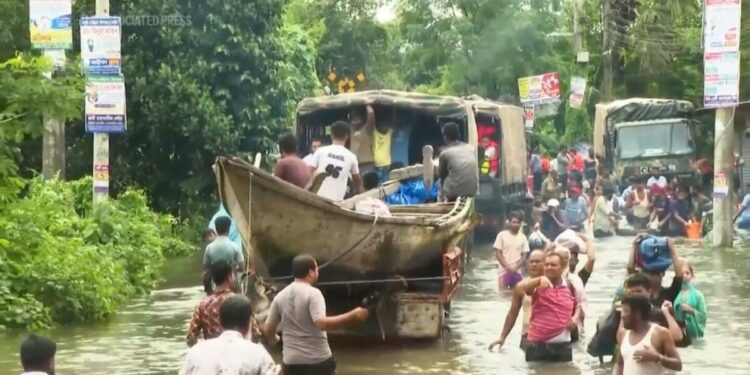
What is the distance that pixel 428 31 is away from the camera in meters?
54.0

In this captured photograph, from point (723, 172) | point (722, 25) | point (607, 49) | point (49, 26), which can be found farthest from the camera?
point (607, 49)

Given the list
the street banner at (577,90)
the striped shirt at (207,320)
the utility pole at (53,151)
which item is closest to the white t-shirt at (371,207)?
the striped shirt at (207,320)

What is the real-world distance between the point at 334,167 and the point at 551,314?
3283 millimetres

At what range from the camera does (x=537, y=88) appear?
50938mm

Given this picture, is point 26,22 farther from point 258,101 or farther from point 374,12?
point 374,12

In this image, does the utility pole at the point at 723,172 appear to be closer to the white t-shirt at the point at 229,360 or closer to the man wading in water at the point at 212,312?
the man wading in water at the point at 212,312

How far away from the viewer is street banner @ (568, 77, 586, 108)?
53281 millimetres

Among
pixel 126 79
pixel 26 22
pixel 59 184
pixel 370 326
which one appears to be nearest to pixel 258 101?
pixel 126 79

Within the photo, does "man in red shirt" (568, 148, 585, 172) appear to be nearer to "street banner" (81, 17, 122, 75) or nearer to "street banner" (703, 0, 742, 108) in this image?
"street banner" (703, 0, 742, 108)

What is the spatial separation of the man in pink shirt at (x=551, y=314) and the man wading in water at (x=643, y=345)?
11.9 ft

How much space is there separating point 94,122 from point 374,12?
3409 centimetres

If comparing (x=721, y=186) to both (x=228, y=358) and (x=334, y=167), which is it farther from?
(x=228, y=358)

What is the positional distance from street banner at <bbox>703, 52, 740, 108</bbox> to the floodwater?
176 inches

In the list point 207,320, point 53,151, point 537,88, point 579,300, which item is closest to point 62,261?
point 579,300
